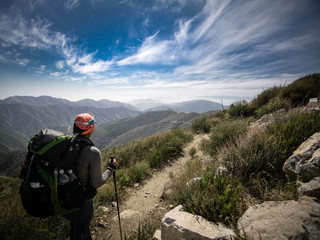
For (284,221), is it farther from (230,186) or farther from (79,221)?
(79,221)

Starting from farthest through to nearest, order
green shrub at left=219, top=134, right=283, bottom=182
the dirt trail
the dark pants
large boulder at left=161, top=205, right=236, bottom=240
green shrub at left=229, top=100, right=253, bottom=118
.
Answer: green shrub at left=229, top=100, right=253, bottom=118, the dirt trail, green shrub at left=219, top=134, right=283, bottom=182, the dark pants, large boulder at left=161, top=205, right=236, bottom=240

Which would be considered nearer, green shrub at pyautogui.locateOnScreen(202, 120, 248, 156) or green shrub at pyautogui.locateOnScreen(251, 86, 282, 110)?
green shrub at pyautogui.locateOnScreen(202, 120, 248, 156)

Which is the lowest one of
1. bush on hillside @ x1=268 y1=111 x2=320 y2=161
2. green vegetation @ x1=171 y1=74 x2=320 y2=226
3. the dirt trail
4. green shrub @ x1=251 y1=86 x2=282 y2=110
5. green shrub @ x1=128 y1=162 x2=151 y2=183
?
the dirt trail

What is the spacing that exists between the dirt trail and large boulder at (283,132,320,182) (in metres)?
3.00

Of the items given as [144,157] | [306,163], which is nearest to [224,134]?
[306,163]

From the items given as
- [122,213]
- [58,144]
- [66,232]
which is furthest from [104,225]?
[58,144]

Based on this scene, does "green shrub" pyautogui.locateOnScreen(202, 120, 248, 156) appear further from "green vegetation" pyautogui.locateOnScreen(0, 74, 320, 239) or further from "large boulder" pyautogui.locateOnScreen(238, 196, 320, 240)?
"large boulder" pyautogui.locateOnScreen(238, 196, 320, 240)

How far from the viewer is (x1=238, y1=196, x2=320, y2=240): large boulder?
5.03 feet

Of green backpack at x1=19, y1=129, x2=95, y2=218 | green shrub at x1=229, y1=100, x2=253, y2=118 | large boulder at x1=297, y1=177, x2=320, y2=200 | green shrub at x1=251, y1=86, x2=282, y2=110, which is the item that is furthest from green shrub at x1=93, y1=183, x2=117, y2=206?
green shrub at x1=251, y1=86, x2=282, y2=110

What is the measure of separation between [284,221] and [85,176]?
2.90 metres

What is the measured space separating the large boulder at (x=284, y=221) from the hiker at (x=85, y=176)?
2322mm

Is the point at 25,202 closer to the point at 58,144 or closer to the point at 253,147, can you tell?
the point at 58,144

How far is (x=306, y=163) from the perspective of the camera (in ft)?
7.64

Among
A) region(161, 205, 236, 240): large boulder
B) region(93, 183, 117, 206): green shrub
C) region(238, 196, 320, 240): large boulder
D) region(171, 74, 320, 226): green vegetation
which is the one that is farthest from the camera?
region(93, 183, 117, 206): green shrub
